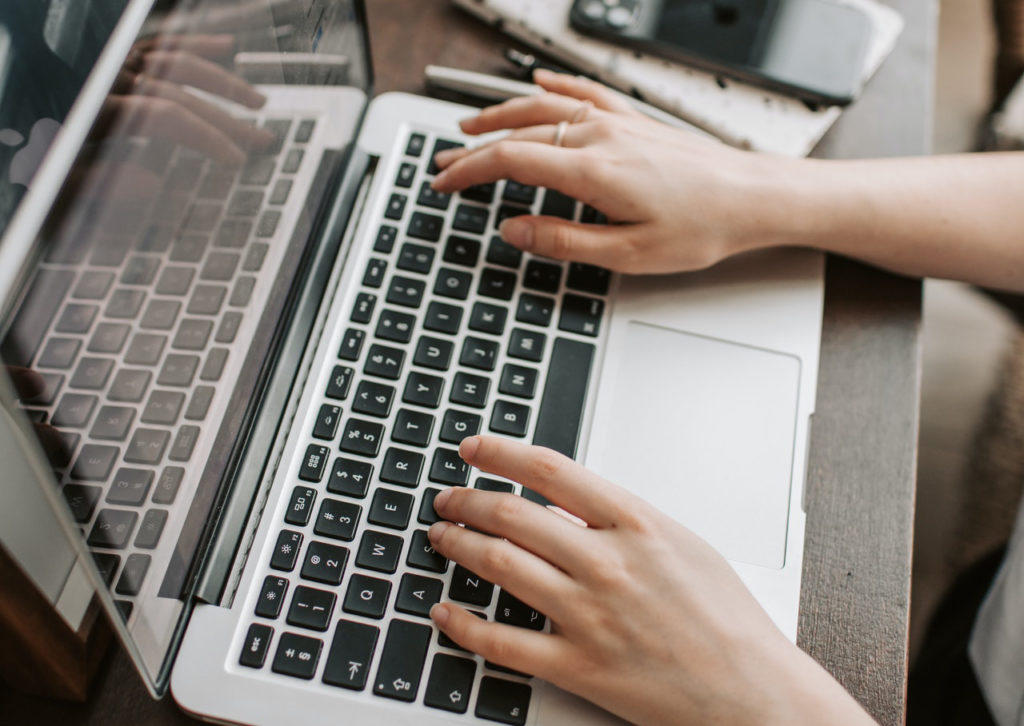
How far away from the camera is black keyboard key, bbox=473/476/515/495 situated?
459 millimetres

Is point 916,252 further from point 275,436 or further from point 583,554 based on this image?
point 275,436

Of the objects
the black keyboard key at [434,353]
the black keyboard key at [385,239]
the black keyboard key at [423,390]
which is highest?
the black keyboard key at [385,239]

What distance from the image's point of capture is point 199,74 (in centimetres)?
37

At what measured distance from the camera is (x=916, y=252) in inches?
21.2

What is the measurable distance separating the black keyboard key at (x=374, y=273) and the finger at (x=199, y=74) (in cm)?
13

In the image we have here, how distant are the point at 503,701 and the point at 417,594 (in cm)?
7

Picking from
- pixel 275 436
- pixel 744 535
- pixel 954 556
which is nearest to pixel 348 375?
pixel 275 436

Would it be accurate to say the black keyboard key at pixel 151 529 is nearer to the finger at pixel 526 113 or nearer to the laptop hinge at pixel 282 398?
the laptop hinge at pixel 282 398

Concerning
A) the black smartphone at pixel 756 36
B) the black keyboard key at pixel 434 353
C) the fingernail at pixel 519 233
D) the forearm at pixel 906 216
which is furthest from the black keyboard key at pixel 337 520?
the black smartphone at pixel 756 36

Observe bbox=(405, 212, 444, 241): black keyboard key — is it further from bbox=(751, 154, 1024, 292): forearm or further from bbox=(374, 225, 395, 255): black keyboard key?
bbox=(751, 154, 1024, 292): forearm

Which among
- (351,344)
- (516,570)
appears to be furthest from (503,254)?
(516,570)

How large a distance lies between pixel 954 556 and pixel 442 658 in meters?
0.93

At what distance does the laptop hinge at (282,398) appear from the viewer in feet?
1.39

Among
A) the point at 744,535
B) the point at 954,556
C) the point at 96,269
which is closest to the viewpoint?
the point at 96,269
